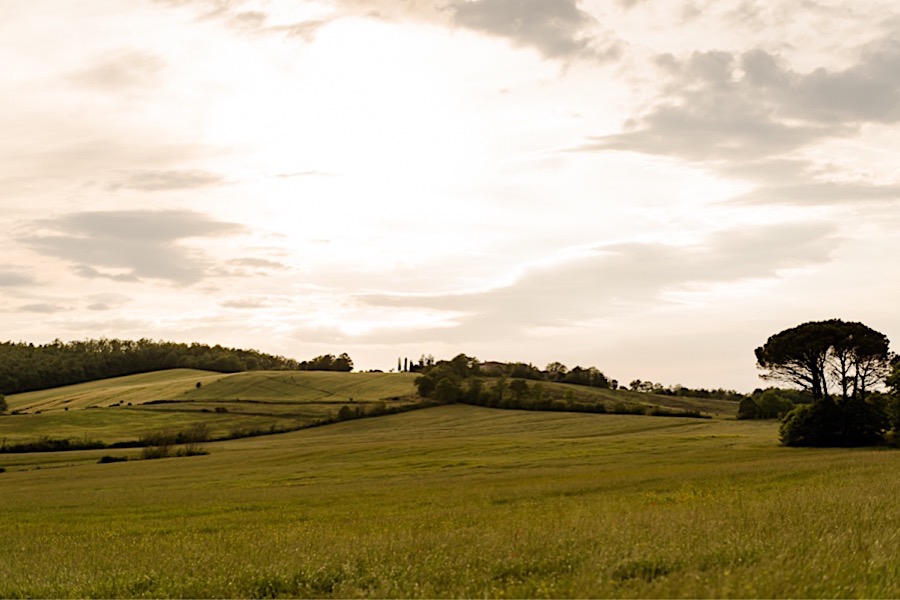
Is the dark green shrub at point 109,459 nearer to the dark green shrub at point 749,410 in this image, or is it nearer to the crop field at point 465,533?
the crop field at point 465,533

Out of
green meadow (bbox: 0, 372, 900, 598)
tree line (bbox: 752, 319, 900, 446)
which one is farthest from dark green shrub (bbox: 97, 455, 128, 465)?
tree line (bbox: 752, 319, 900, 446)

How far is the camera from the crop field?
9.86 metres

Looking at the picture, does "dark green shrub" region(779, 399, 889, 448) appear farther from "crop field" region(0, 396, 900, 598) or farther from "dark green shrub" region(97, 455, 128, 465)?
"dark green shrub" region(97, 455, 128, 465)

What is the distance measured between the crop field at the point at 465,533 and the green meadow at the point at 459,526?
54 millimetres

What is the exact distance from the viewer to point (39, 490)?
50.7m

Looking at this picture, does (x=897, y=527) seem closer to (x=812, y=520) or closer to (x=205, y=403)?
(x=812, y=520)

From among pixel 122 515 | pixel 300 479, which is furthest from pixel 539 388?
pixel 122 515

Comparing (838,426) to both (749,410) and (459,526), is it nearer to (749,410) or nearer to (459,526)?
(749,410)

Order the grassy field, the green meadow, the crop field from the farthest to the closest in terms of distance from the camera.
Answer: the grassy field → the green meadow → the crop field

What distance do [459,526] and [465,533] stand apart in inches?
141

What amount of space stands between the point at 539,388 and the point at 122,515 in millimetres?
104773

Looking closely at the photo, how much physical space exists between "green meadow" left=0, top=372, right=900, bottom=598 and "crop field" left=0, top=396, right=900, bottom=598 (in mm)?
54

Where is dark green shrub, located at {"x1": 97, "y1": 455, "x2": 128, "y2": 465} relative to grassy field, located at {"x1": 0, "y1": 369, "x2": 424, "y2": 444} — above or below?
below

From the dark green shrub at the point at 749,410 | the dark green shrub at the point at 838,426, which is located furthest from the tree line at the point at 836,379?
the dark green shrub at the point at 749,410
